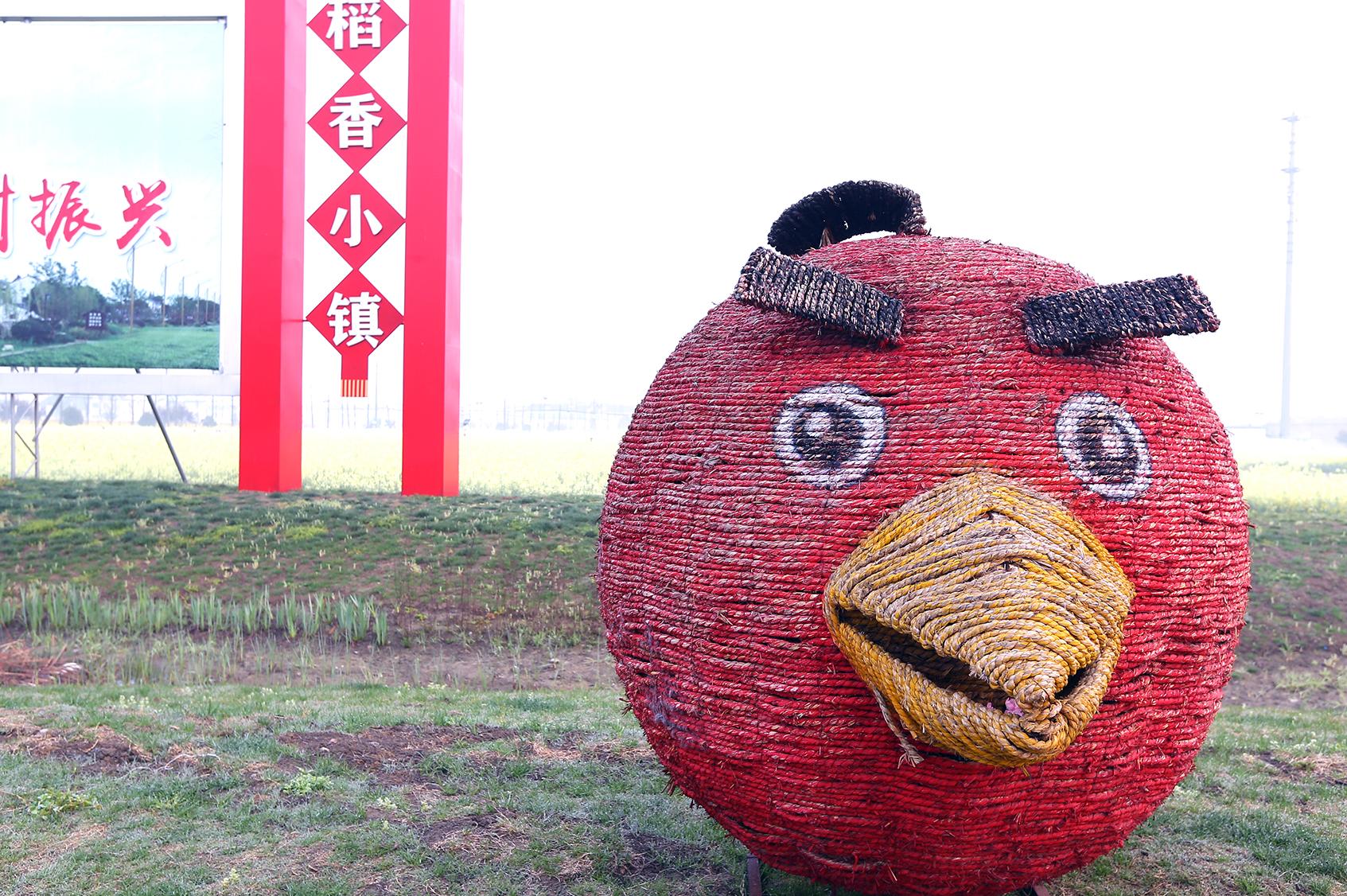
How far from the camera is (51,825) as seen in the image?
5238mm

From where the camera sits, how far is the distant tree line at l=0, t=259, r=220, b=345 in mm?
14391

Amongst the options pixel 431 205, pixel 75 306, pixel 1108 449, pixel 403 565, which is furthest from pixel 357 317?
pixel 1108 449

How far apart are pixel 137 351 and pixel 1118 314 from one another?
1403cm

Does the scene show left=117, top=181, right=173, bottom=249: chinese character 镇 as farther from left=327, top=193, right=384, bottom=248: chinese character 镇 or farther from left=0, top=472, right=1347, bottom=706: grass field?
left=0, top=472, right=1347, bottom=706: grass field

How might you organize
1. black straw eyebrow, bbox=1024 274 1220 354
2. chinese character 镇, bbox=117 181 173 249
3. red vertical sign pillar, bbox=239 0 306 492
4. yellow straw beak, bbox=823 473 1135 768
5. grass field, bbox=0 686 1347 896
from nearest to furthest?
yellow straw beak, bbox=823 473 1135 768, black straw eyebrow, bbox=1024 274 1220 354, grass field, bbox=0 686 1347 896, red vertical sign pillar, bbox=239 0 306 492, chinese character 镇, bbox=117 181 173 249

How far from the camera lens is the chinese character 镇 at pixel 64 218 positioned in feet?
47.8

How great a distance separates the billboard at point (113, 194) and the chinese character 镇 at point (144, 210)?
0.05ft

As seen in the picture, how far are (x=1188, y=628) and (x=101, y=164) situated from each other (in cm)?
1480

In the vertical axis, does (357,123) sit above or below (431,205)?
above

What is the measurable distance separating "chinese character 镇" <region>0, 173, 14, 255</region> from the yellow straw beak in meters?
15.0

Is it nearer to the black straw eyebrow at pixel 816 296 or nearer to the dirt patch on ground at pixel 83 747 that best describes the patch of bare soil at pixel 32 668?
the dirt patch on ground at pixel 83 747

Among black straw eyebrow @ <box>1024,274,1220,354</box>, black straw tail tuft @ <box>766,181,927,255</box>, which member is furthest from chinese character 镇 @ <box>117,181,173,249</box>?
black straw eyebrow @ <box>1024,274,1220,354</box>

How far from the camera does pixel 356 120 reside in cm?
1308

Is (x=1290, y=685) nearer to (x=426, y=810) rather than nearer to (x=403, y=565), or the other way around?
(x=426, y=810)
